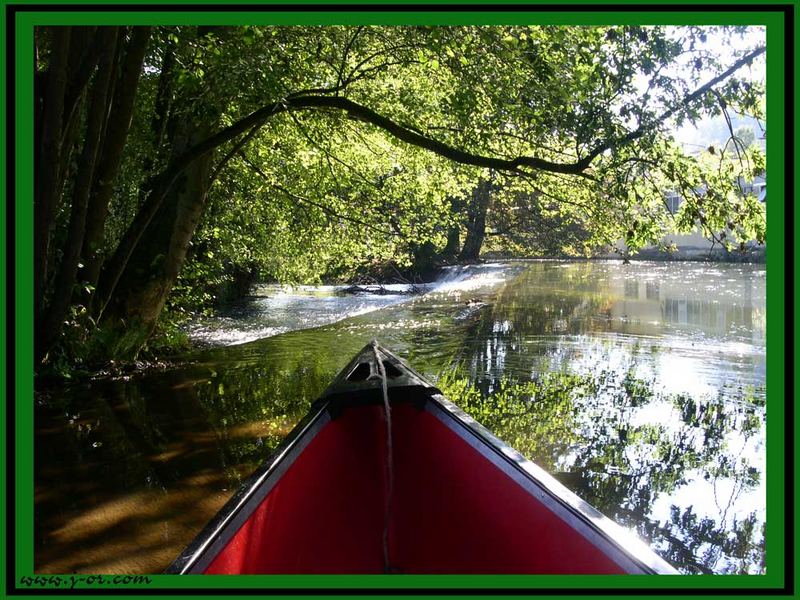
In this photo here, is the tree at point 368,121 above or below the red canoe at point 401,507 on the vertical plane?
above

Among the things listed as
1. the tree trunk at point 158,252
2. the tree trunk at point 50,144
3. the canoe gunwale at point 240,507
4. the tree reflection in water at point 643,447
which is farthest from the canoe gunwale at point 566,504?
→ the tree trunk at point 158,252

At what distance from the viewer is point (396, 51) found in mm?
8258

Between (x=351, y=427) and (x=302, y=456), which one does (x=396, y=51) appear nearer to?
(x=351, y=427)

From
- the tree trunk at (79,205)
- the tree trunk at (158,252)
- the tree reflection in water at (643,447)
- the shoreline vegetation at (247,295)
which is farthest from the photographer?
the tree trunk at (158,252)

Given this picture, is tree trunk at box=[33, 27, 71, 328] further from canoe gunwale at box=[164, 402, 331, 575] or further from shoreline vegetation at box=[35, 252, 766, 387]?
canoe gunwale at box=[164, 402, 331, 575]

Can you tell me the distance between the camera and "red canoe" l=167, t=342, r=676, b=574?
2471 millimetres

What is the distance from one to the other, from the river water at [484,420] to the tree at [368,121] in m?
1.78

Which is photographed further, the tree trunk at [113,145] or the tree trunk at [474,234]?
the tree trunk at [474,234]

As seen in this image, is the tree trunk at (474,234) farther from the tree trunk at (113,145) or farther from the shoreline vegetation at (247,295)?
the tree trunk at (113,145)

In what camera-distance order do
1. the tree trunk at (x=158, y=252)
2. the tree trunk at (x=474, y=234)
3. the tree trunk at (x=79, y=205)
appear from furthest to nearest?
the tree trunk at (x=474, y=234) < the tree trunk at (x=158, y=252) < the tree trunk at (x=79, y=205)

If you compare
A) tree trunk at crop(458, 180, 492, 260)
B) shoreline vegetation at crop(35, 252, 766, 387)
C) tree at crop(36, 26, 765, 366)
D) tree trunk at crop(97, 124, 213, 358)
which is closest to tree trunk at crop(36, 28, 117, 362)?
tree at crop(36, 26, 765, 366)

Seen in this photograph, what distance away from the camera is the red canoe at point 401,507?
2.47 m
